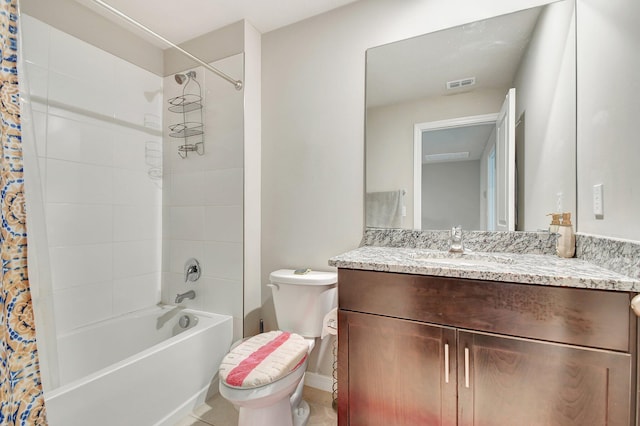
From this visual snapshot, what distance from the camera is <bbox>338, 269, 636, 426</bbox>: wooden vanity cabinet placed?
2.76 feet

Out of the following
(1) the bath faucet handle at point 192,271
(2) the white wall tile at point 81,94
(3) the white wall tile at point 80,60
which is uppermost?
(3) the white wall tile at point 80,60

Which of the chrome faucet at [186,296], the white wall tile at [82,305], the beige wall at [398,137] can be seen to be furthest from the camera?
the chrome faucet at [186,296]

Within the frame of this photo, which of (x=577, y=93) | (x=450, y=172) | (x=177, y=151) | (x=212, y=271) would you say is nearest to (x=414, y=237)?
(x=450, y=172)

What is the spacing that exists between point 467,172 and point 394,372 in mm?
1030

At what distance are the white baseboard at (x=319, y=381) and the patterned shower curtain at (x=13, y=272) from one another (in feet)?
4.37

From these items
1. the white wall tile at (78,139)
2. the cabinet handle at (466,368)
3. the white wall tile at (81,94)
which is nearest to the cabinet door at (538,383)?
the cabinet handle at (466,368)

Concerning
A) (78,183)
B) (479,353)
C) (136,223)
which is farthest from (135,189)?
(479,353)

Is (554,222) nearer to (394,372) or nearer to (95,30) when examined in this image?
(394,372)

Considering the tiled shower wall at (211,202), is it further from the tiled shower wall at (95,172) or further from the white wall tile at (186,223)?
the tiled shower wall at (95,172)

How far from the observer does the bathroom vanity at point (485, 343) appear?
0.84 meters

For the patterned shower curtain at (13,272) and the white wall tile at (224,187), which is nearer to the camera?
the patterned shower curtain at (13,272)

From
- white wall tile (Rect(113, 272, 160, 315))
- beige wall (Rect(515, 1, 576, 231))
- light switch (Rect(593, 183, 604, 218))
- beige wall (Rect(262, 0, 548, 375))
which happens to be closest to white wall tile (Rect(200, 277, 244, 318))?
beige wall (Rect(262, 0, 548, 375))

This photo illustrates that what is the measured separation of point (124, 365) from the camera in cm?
133

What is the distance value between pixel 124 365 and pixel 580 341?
1.76 m
